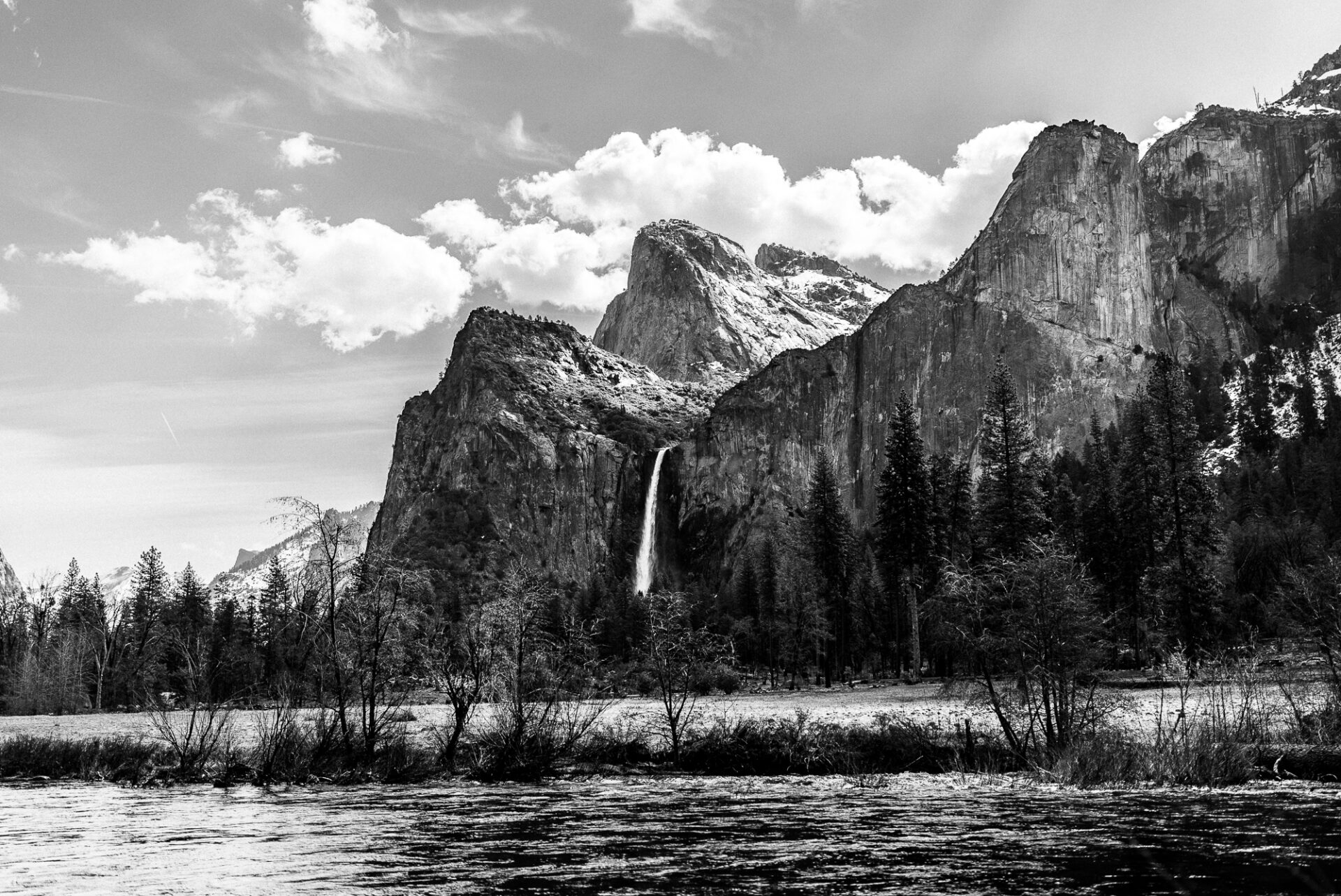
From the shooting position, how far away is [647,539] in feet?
634

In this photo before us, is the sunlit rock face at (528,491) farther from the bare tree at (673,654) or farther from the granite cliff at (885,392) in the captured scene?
the bare tree at (673,654)

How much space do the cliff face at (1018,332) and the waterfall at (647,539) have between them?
8.78 m

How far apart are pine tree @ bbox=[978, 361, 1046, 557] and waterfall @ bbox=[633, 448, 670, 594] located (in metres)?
118

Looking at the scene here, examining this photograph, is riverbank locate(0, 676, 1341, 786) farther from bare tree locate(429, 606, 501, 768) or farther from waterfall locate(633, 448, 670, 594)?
waterfall locate(633, 448, 670, 594)

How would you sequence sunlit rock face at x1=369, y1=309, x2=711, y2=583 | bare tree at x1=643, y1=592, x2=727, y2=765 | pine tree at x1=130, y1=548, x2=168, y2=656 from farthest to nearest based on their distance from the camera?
sunlit rock face at x1=369, y1=309, x2=711, y2=583, pine tree at x1=130, y1=548, x2=168, y2=656, bare tree at x1=643, y1=592, x2=727, y2=765

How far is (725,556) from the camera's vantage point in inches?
7234

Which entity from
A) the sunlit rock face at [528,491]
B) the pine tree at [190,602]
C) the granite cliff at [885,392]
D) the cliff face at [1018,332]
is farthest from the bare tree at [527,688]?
the sunlit rock face at [528,491]

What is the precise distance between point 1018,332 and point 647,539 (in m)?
74.3

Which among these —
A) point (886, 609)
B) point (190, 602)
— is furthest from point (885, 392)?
point (190, 602)

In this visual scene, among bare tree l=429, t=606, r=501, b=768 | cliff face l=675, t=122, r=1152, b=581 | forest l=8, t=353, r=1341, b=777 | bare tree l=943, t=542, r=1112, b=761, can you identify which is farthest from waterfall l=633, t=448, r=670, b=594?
bare tree l=943, t=542, r=1112, b=761

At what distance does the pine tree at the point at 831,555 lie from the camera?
263ft

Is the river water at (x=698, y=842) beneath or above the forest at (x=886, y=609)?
beneath

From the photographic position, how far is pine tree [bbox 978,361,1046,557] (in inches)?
2302

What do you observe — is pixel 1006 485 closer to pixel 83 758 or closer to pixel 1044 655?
pixel 1044 655
